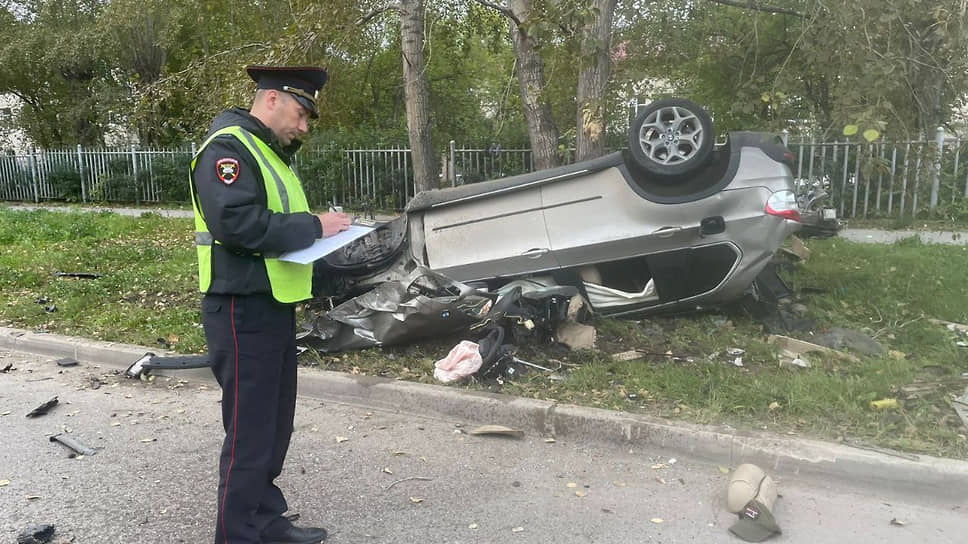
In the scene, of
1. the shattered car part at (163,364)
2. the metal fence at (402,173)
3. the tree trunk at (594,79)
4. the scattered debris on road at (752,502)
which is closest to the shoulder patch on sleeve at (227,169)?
the scattered debris on road at (752,502)

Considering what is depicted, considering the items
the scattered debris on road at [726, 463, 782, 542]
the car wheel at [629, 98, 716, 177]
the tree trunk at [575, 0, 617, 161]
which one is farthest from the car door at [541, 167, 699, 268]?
the scattered debris on road at [726, 463, 782, 542]

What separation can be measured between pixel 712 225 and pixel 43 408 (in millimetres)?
4716

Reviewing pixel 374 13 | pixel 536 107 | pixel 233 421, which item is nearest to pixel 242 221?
pixel 233 421

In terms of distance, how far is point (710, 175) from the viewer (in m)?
5.21

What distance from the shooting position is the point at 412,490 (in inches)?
144

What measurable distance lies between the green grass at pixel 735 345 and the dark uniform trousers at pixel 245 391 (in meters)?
2.18

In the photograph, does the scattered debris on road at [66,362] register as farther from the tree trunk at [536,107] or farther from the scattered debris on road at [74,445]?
the tree trunk at [536,107]

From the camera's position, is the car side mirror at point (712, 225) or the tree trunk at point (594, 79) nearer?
the car side mirror at point (712, 225)

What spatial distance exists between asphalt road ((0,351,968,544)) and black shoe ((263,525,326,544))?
88mm

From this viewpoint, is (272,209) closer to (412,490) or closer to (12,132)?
(412,490)

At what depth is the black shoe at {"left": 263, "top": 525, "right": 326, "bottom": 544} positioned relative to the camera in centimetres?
308

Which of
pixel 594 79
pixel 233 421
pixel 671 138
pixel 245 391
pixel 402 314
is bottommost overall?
pixel 402 314

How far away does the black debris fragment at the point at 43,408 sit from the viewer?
4.77 meters

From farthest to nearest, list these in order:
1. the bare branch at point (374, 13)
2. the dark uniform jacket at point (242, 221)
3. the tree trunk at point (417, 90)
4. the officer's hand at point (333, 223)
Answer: the bare branch at point (374, 13) → the tree trunk at point (417, 90) → the officer's hand at point (333, 223) → the dark uniform jacket at point (242, 221)
